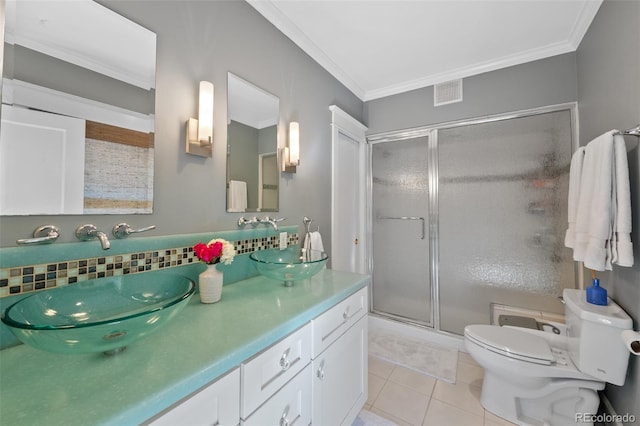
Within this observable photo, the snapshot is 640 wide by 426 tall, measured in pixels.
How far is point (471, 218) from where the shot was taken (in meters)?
2.48

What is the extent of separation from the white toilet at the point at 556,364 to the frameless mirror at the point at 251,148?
1654 mm

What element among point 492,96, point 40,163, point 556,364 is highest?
point 492,96

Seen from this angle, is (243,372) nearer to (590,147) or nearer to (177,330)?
(177,330)

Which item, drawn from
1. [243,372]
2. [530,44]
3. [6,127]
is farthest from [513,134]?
[6,127]

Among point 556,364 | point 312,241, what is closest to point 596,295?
point 556,364

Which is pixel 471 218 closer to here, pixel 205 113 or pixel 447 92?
pixel 447 92

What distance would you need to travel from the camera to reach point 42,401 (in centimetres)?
58

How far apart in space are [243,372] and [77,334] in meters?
0.43

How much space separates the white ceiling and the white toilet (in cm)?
186

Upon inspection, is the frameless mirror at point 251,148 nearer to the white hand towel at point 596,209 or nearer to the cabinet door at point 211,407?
the cabinet door at point 211,407

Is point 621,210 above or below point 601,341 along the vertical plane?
above

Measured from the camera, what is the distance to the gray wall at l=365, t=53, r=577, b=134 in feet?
7.06

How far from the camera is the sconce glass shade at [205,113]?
4.21 feet

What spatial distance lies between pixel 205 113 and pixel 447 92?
7.53 ft
